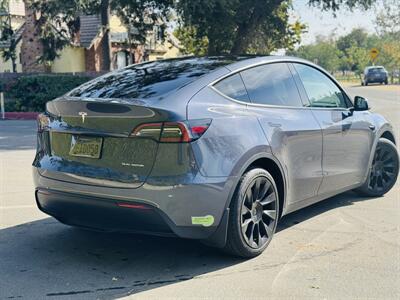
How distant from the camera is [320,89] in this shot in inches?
232

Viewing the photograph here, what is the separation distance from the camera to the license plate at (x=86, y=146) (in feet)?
14.2

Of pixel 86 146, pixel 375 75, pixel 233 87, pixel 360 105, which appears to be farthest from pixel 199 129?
pixel 375 75

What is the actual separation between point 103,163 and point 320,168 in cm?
231

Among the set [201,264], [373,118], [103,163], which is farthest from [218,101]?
[373,118]

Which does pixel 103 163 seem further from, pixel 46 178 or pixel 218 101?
pixel 218 101

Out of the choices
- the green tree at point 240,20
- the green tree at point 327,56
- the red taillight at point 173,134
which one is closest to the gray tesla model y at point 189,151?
the red taillight at point 173,134

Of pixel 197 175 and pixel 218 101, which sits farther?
pixel 218 101

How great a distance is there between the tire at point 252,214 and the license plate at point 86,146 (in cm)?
114

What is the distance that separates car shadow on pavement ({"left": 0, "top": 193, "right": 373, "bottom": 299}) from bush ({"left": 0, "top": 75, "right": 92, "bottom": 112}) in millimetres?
16014

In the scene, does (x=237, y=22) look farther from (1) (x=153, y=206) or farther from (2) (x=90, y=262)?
(1) (x=153, y=206)

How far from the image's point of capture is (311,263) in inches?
181

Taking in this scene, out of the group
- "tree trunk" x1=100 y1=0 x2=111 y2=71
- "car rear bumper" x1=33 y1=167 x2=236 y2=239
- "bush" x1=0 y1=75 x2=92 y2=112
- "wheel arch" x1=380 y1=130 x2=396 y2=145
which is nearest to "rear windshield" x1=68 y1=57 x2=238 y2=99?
"car rear bumper" x1=33 y1=167 x2=236 y2=239

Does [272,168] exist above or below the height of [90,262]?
above

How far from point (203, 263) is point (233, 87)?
151 centimetres
